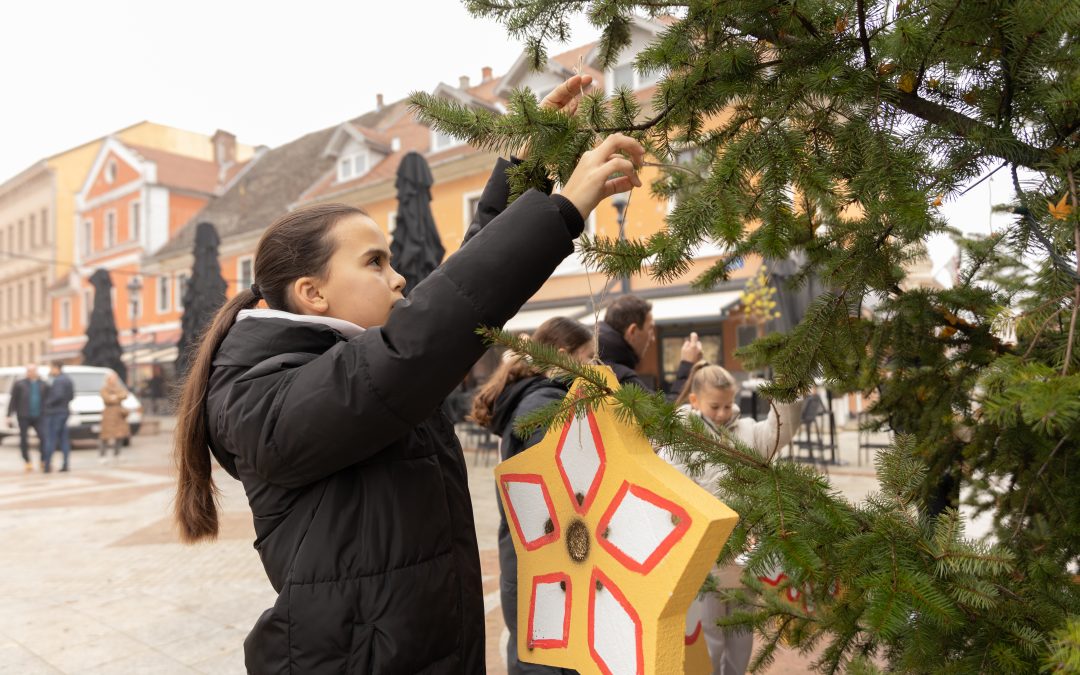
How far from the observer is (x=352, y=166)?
80.5 ft

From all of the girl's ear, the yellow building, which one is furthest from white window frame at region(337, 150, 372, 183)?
the girl's ear

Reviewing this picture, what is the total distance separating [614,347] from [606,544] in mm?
2148

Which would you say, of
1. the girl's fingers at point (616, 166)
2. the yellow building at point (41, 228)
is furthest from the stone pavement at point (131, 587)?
the yellow building at point (41, 228)

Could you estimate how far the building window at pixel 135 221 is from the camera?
32656mm

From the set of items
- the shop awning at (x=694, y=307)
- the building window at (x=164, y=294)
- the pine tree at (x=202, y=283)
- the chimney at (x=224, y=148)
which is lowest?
the shop awning at (x=694, y=307)

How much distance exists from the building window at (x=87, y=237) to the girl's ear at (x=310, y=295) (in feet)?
130

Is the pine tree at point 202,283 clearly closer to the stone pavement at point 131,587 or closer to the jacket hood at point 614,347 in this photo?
the stone pavement at point 131,587

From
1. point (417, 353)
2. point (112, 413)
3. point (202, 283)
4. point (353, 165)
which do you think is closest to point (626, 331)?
point (417, 353)

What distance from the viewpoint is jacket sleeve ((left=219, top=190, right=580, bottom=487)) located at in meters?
1.12

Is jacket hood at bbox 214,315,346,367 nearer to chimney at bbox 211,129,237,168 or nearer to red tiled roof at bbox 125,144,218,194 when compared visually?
A: red tiled roof at bbox 125,144,218,194

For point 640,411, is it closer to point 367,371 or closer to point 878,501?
point 367,371

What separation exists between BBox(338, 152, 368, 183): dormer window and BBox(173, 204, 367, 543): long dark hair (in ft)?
77.9

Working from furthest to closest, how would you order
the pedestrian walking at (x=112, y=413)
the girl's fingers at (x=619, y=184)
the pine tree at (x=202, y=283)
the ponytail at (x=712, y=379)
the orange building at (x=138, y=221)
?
the orange building at (x=138, y=221)
the pine tree at (x=202, y=283)
the pedestrian walking at (x=112, y=413)
the ponytail at (x=712, y=379)
the girl's fingers at (x=619, y=184)

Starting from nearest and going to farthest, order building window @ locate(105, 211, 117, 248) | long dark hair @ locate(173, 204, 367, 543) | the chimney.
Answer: long dark hair @ locate(173, 204, 367, 543) < building window @ locate(105, 211, 117, 248) < the chimney
